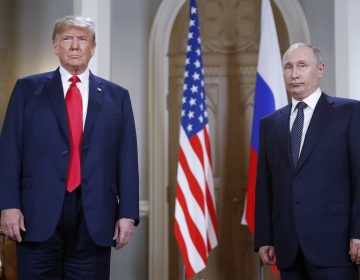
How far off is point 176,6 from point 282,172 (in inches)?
105

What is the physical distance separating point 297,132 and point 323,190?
291mm

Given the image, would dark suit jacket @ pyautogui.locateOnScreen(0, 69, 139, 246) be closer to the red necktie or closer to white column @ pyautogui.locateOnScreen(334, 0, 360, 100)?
the red necktie

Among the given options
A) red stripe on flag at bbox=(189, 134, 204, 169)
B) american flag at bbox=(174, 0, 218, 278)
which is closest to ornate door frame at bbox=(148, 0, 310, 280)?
american flag at bbox=(174, 0, 218, 278)

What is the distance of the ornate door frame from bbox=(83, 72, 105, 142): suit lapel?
7.25 ft

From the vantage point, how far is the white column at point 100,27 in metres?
3.75

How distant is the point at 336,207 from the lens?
2479mm

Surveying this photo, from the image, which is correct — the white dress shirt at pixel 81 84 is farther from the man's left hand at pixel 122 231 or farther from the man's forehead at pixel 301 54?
the man's forehead at pixel 301 54

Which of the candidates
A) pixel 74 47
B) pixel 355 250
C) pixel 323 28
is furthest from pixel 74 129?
pixel 323 28

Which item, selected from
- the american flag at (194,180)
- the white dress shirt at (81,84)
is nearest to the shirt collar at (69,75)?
the white dress shirt at (81,84)

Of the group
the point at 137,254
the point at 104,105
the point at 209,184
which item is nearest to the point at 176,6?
the point at 209,184

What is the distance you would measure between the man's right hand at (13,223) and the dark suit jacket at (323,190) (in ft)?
3.70

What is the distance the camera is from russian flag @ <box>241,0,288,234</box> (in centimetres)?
410

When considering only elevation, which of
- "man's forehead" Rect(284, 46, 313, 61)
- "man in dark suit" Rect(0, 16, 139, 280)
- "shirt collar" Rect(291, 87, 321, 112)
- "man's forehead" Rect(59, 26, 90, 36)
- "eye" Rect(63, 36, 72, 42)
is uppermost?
"man's forehead" Rect(59, 26, 90, 36)

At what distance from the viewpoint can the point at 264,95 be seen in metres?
4.12
